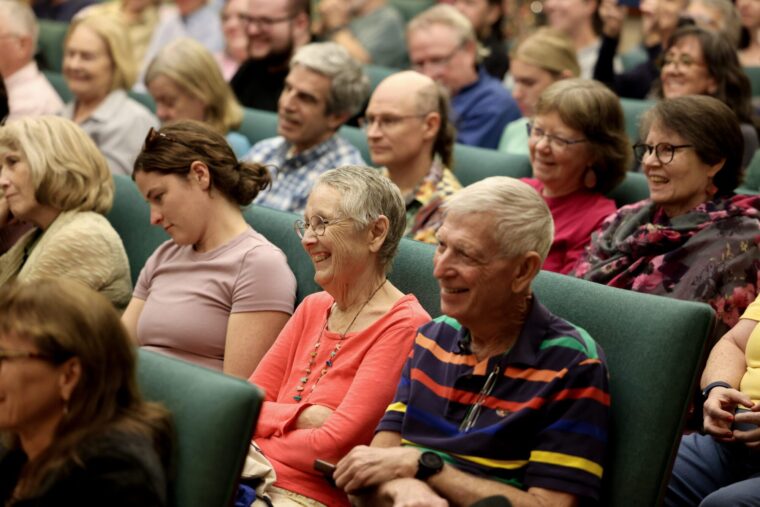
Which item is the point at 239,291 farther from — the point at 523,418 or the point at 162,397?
the point at 523,418

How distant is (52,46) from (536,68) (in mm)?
3110

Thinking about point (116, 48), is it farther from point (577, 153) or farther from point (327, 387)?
point (327, 387)

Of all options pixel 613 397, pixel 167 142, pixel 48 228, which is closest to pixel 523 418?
pixel 613 397

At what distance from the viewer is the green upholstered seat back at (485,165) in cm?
361

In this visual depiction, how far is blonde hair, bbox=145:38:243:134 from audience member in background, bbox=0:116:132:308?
1158 mm

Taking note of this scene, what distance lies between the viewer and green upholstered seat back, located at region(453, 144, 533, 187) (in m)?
3.61

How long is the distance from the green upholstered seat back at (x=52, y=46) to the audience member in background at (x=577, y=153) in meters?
3.79

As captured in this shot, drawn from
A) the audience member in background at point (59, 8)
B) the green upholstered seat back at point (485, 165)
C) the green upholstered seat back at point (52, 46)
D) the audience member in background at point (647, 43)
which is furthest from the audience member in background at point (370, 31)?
the green upholstered seat back at point (485, 165)

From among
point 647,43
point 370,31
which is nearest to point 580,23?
point 647,43

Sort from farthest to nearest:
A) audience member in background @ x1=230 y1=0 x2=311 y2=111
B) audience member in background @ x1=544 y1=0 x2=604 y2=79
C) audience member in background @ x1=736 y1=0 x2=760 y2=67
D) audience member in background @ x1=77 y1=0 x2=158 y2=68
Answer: audience member in background @ x1=77 y1=0 x2=158 y2=68
audience member in background @ x1=544 y1=0 x2=604 y2=79
audience member in background @ x1=230 y1=0 x2=311 y2=111
audience member in background @ x1=736 y1=0 x2=760 y2=67

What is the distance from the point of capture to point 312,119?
3.87 meters

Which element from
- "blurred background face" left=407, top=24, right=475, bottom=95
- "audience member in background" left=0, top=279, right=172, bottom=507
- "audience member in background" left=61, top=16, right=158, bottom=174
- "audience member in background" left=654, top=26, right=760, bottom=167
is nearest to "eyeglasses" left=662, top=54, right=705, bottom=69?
"audience member in background" left=654, top=26, right=760, bottom=167

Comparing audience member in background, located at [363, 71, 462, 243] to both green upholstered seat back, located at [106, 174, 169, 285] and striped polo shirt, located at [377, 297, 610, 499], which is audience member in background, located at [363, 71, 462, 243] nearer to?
Answer: green upholstered seat back, located at [106, 174, 169, 285]

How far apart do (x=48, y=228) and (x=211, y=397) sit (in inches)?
56.0
